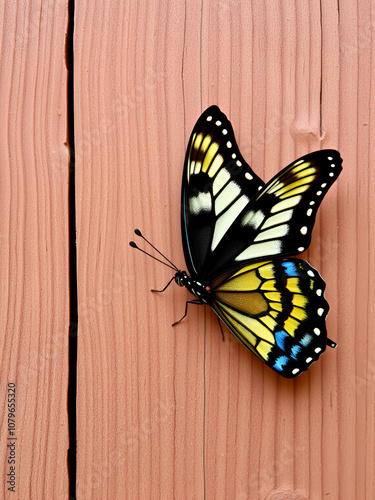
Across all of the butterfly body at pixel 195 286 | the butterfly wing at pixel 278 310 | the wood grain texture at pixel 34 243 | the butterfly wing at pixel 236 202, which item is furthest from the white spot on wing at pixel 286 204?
the wood grain texture at pixel 34 243

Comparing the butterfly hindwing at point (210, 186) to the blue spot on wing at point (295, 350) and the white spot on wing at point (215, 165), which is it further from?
the blue spot on wing at point (295, 350)

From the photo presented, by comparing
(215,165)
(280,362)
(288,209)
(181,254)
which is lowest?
(280,362)

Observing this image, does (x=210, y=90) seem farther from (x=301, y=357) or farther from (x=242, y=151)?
(x=301, y=357)

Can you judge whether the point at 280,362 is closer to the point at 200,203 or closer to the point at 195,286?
the point at 195,286

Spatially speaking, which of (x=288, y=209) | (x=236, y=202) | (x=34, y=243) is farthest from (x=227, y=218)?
(x=34, y=243)

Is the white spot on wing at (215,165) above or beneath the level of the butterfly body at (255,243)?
above

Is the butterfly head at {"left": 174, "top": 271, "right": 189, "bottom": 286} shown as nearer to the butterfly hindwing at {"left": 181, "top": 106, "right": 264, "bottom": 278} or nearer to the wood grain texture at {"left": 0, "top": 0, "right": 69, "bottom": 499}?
the butterfly hindwing at {"left": 181, "top": 106, "right": 264, "bottom": 278}
